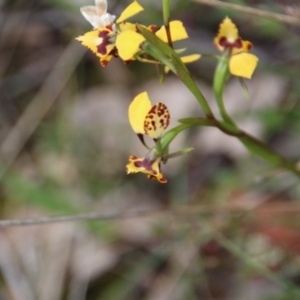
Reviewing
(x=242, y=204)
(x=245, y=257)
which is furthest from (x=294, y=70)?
(x=245, y=257)

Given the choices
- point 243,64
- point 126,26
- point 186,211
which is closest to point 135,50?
point 126,26

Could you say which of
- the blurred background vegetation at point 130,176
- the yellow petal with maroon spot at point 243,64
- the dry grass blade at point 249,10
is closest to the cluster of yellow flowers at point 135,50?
the yellow petal with maroon spot at point 243,64

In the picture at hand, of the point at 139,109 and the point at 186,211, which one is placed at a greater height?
the point at 139,109

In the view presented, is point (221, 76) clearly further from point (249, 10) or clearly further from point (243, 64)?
point (249, 10)

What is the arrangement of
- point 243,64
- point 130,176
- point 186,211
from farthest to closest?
point 130,176
point 186,211
point 243,64

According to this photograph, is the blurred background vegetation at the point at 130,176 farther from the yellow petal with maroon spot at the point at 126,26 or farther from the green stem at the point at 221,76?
the yellow petal with maroon spot at the point at 126,26

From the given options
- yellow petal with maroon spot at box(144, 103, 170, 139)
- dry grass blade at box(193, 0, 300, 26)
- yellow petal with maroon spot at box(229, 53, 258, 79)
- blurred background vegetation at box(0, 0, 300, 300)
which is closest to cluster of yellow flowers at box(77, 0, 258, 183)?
yellow petal with maroon spot at box(144, 103, 170, 139)

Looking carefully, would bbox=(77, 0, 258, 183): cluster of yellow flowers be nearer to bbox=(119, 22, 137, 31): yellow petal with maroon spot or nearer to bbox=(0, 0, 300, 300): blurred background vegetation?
bbox=(119, 22, 137, 31): yellow petal with maroon spot
